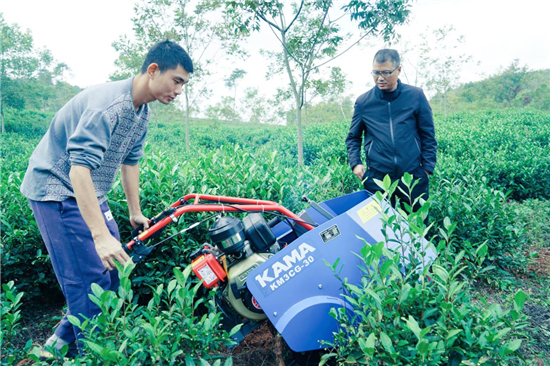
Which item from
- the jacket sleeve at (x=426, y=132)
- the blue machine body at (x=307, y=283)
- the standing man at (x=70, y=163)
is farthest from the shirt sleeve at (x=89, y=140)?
the jacket sleeve at (x=426, y=132)

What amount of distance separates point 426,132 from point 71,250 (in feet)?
9.18

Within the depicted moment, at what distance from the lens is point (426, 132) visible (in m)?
3.12

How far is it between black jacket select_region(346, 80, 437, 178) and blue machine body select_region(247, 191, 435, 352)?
1355mm

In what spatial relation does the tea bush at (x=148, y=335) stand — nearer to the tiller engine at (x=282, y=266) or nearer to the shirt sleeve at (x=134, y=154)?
the tiller engine at (x=282, y=266)

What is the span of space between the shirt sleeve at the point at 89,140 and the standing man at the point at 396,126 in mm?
2168

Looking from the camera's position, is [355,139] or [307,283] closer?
[307,283]

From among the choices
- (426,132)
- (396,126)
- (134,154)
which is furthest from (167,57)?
(426,132)

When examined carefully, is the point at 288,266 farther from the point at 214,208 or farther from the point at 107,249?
the point at 107,249

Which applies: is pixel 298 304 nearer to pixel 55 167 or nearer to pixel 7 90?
pixel 55 167

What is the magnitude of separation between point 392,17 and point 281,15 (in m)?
1.71

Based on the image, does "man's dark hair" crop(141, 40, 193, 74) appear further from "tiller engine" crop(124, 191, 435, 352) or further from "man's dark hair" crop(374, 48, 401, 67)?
"man's dark hair" crop(374, 48, 401, 67)

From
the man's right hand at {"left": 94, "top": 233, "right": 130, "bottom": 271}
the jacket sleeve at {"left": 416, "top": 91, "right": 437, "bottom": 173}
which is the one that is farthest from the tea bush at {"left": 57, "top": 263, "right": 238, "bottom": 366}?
the jacket sleeve at {"left": 416, "top": 91, "right": 437, "bottom": 173}

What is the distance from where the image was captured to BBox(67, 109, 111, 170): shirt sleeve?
1.68 m

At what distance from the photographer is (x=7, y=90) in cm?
2375
